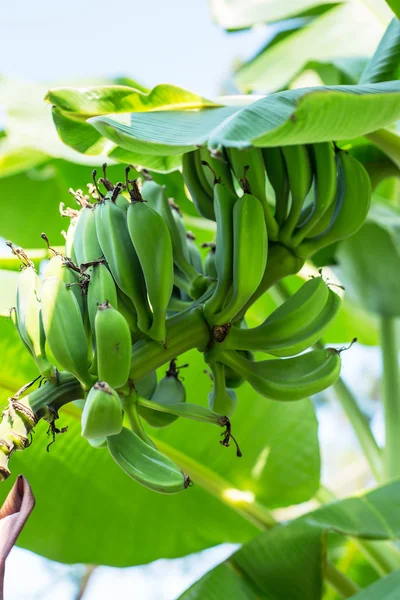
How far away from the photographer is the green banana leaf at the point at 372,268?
5.16 ft

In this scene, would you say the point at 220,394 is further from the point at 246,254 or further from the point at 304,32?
the point at 304,32

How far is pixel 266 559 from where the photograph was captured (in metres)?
1.00

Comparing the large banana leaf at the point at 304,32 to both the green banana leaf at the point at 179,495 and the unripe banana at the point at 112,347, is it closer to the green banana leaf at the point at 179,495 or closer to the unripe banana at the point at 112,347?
the green banana leaf at the point at 179,495

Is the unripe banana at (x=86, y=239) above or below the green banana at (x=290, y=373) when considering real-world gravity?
above

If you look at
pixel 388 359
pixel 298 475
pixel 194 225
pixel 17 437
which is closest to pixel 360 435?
pixel 388 359

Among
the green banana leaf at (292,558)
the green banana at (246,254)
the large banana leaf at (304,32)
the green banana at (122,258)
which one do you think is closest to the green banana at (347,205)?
the green banana at (246,254)

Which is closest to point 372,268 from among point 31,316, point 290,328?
point 290,328

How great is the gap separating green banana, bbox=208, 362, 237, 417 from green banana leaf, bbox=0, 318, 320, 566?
35 cm

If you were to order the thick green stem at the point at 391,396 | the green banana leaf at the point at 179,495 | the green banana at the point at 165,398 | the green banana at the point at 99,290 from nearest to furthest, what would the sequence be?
the green banana at the point at 99,290 → the green banana at the point at 165,398 → the green banana leaf at the point at 179,495 → the thick green stem at the point at 391,396

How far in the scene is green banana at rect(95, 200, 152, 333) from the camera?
2.35 ft

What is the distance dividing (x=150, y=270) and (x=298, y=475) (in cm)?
72

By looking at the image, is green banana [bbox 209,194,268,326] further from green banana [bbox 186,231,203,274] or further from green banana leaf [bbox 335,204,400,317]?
green banana leaf [bbox 335,204,400,317]

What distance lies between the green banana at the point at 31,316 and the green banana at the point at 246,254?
20cm

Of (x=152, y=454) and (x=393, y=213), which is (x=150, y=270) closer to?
(x=152, y=454)
